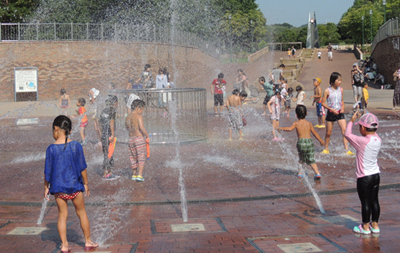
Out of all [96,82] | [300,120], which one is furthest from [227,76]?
[300,120]

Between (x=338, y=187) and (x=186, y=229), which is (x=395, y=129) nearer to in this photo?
(x=338, y=187)

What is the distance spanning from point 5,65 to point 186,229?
25098 millimetres

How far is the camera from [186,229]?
5234mm

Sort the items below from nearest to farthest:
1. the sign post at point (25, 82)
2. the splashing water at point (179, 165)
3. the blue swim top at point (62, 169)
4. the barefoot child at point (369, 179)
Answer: the blue swim top at point (62, 169) → the barefoot child at point (369, 179) → the splashing water at point (179, 165) → the sign post at point (25, 82)

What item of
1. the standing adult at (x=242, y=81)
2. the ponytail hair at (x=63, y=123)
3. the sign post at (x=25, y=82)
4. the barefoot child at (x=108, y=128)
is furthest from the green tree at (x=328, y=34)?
the ponytail hair at (x=63, y=123)

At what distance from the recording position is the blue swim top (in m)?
4.53

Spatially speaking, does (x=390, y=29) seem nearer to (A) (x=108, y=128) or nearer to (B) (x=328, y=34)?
(A) (x=108, y=128)

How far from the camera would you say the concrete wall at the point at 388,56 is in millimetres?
Answer: 29569

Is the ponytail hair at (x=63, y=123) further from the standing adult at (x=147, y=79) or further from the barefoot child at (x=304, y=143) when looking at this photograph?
the standing adult at (x=147, y=79)

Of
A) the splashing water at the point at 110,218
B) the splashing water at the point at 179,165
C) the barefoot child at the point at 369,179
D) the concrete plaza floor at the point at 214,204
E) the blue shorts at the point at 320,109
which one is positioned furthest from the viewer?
the blue shorts at the point at 320,109

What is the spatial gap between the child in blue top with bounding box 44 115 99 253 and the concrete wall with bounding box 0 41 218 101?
2438cm

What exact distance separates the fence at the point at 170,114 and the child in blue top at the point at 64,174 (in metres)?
6.02

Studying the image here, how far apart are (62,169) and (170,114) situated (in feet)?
21.4

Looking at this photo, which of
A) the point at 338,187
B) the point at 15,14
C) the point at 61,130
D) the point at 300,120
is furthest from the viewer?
the point at 15,14
